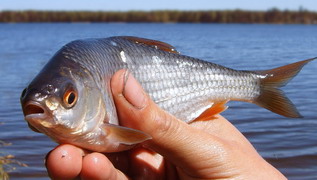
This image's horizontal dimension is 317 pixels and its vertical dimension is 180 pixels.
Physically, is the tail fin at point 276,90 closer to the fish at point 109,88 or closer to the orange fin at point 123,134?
the fish at point 109,88

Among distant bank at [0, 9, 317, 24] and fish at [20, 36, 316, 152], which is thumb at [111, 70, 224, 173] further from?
distant bank at [0, 9, 317, 24]

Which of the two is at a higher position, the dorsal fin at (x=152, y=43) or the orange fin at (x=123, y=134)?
the dorsal fin at (x=152, y=43)

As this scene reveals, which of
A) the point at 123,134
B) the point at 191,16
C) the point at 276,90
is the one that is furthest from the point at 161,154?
the point at 191,16

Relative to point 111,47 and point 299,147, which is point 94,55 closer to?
point 111,47

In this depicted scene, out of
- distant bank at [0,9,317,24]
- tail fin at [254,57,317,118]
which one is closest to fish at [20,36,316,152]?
tail fin at [254,57,317,118]

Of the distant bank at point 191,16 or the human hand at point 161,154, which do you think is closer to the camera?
the human hand at point 161,154

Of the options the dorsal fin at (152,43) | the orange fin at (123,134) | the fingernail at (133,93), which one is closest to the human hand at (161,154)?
the fingernail at (133,93)
